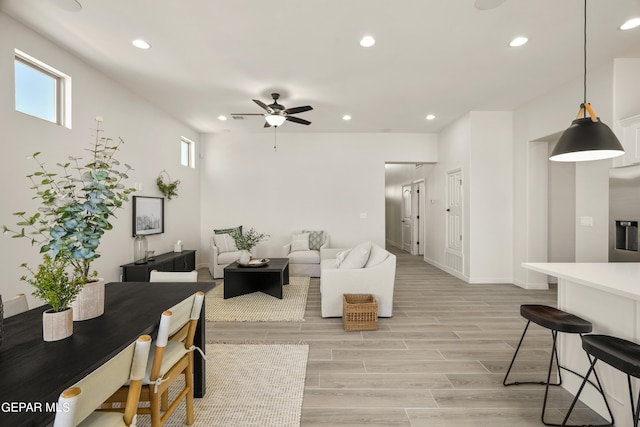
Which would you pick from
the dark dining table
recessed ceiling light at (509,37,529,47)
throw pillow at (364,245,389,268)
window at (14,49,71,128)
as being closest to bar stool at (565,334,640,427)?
throw pillow at (364,245,389,268)

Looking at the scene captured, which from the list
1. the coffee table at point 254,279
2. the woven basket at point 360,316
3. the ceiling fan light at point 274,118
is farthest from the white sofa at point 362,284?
the ceiling fan light at point 274,118

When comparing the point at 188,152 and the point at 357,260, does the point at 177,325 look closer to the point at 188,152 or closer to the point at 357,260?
the point at 357,260

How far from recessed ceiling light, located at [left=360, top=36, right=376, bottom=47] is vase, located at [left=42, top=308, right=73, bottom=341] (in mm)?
3250

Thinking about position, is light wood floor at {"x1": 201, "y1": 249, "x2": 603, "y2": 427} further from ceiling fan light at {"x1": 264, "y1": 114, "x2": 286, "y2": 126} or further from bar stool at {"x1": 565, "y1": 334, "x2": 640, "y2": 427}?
ceiling fan light at {"x1": 264, "y1": 114, "x2": 286, "y2": 126}

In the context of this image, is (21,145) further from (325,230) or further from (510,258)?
(510,258)

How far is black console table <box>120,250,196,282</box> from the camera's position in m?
4.01

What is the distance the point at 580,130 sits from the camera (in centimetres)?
209

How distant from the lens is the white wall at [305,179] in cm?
679

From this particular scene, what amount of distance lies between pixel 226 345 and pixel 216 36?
3.16 meters

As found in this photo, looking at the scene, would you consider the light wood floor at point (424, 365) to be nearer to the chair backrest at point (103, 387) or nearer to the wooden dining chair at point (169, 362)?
the wooden dining chair at point (169, 362)

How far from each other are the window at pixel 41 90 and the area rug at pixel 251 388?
3.03 m

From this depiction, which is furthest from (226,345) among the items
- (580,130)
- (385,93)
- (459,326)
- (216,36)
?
(385,93)

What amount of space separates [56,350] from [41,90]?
3.27 metres

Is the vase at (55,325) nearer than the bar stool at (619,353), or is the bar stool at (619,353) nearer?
the vase at (55,325)
